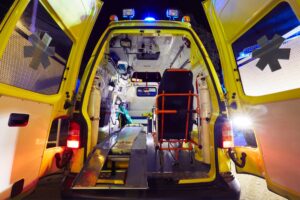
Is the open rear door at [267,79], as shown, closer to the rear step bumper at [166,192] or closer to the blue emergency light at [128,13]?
the rear step bumper at [166,192]

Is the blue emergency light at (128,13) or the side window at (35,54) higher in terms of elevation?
the blue emergency light at (128,13)

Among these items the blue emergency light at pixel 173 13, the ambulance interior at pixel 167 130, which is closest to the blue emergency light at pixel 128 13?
the blue emergency light at pixel 173 13

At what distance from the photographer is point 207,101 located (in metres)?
2.57

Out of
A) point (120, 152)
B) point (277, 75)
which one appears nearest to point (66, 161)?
point (120, 152)

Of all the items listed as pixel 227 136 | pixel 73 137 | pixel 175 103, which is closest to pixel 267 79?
pixel 227 136

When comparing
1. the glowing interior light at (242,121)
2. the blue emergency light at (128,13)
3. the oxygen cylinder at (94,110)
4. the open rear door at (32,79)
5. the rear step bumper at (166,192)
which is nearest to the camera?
the open rear door at (32,79)

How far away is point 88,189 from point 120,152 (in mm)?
698

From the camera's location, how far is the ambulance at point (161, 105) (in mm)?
1330

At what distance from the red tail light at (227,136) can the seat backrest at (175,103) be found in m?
0.66

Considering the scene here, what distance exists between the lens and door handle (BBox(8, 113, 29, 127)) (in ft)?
4.15

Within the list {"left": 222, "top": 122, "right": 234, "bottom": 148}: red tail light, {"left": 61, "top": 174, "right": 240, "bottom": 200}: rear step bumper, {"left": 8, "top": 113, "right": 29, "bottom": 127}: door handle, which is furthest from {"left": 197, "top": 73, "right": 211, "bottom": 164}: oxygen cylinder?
{"left": 8, "top": 113, "right": 29, "bottom": 127}: door handle

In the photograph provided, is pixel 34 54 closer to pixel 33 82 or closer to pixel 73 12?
pixel 33 82

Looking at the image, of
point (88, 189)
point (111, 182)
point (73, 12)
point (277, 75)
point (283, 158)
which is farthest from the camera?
point (73, 12)

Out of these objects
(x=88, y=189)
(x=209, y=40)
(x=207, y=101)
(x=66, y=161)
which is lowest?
(x=88, y=189)
